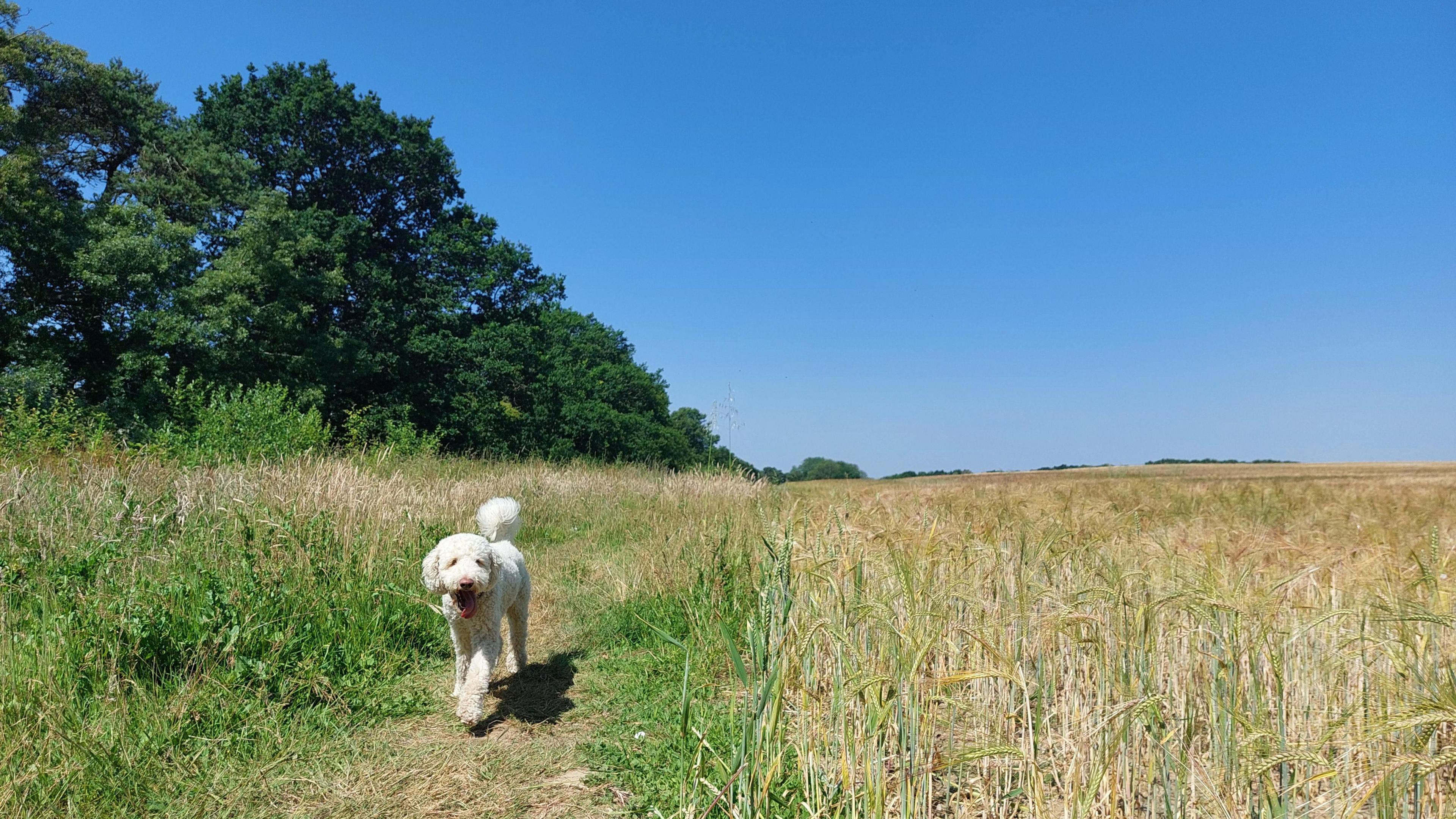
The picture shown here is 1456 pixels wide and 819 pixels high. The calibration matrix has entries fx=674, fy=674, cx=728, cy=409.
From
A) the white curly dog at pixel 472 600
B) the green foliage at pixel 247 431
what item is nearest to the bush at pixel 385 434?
the green foliage at pixel 247 431

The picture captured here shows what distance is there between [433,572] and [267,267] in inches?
833

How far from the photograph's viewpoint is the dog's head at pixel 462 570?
4090mm

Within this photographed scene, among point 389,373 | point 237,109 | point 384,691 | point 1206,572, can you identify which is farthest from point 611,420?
point 1206,572

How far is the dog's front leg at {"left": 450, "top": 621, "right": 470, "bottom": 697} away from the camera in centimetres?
433

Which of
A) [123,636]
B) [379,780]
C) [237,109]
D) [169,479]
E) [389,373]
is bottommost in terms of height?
[379,780]

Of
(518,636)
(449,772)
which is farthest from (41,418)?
(449,772)

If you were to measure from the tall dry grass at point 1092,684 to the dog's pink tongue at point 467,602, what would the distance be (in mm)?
1709

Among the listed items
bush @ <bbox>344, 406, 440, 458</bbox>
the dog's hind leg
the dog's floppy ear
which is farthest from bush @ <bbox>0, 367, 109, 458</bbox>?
the dog's floppy ear

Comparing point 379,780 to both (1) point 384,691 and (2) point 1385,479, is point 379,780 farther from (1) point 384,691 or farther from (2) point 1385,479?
(2) point 1385,479

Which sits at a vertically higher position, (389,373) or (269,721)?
(389,373)

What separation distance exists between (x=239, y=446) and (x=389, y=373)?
12429 mm

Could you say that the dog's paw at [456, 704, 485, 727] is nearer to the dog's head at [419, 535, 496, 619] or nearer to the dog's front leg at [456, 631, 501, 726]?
the dog's front leg at [456, 631, 501, 726]

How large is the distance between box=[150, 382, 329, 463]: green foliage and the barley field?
239 inches

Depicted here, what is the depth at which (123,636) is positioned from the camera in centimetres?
404
